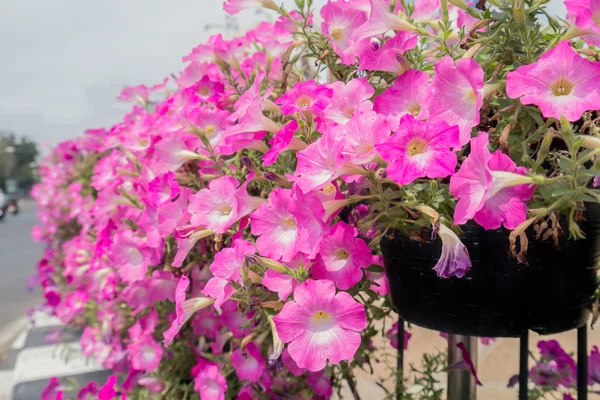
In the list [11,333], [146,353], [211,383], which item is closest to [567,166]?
[211,383]

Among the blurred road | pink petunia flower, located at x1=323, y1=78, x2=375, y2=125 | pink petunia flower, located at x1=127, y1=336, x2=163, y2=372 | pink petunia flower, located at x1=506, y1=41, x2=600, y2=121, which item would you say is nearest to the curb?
the blurred road

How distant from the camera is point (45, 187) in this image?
340 cm

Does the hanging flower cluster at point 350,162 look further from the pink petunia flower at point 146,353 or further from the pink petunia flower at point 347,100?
the pink petunia flower at point 146,353

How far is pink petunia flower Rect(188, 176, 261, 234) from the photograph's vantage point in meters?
0.64

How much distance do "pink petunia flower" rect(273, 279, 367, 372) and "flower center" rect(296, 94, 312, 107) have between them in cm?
25

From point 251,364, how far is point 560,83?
2.23 ft

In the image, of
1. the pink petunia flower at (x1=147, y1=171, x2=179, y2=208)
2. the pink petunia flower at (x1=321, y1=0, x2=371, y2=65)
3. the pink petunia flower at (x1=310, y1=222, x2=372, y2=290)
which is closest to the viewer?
A: the pink petunia flower at (x1=310, y1=222, x2=372, y2=290)

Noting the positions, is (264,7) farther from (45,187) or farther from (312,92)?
(45,187)

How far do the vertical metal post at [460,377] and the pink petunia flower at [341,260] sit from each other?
431 mm

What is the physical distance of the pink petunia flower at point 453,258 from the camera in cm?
52

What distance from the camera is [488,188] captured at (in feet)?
1.55

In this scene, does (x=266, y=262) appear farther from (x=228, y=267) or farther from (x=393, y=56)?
(x=393, y=56)

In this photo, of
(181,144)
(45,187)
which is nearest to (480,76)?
(181,144)

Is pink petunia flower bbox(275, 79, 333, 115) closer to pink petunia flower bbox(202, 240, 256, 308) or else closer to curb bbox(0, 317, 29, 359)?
pink petunia flower bbox(202, 240, 256, 308)
